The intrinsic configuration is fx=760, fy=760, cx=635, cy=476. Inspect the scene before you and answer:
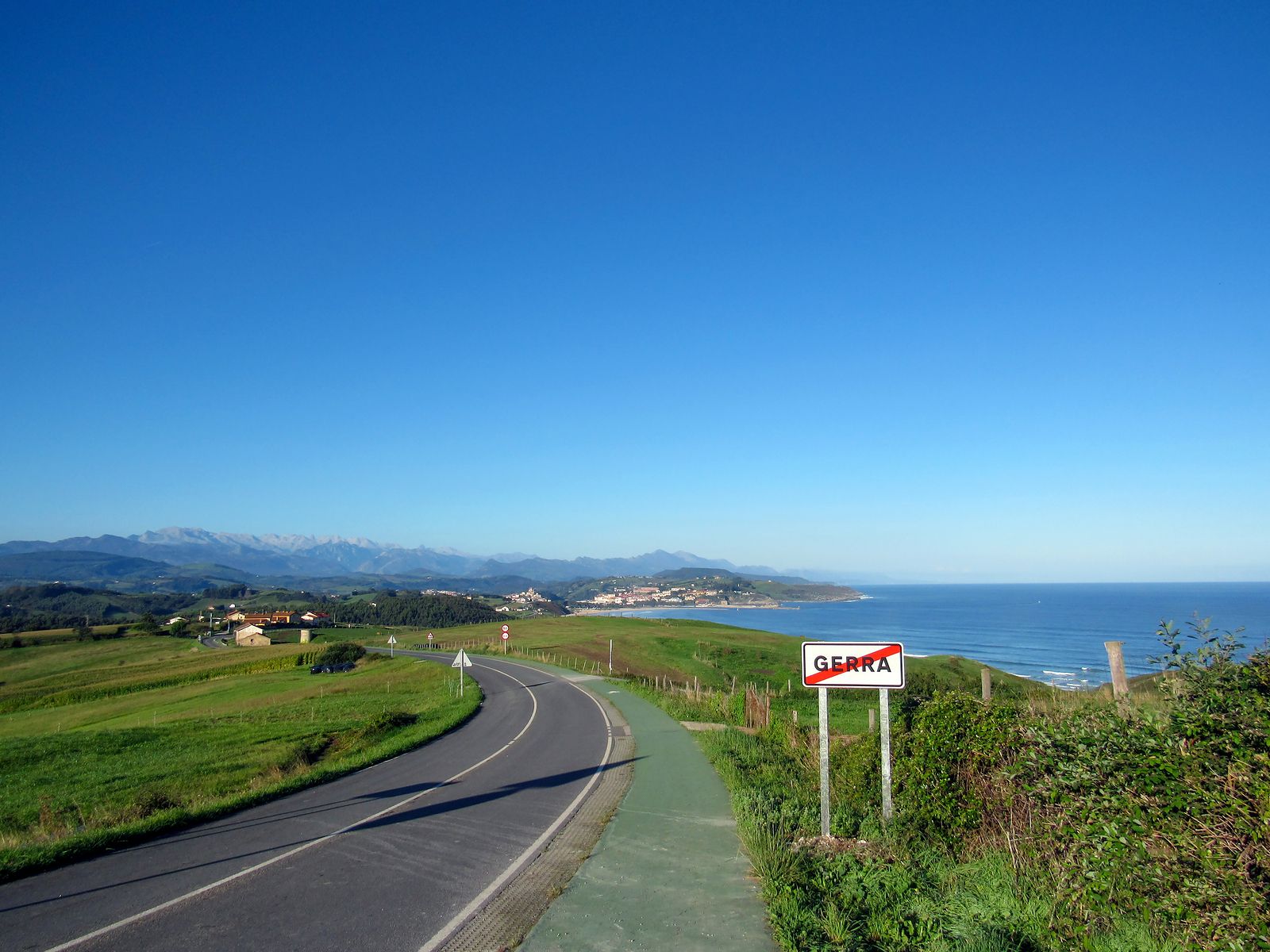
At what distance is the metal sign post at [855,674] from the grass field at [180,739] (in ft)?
31.0

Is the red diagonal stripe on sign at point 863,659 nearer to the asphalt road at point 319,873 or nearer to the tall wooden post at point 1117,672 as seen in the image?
the tall wooden post at point 1117,672

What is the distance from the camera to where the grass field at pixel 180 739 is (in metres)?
12.7

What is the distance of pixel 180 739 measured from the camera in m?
28.1

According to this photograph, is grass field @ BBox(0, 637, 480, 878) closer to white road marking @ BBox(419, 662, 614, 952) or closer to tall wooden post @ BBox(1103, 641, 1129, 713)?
white road marking @ BBox(419, 662, 614, 952)

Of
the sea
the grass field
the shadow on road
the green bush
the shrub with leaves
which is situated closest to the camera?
the shrub with leaves

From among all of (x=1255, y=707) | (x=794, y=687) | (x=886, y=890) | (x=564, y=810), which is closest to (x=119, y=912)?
(x=564, y=810)

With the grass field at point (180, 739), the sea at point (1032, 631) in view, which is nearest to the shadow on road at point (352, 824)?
the grass field at point (180, 739)

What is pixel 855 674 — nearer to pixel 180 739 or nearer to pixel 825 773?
pixel 825 773

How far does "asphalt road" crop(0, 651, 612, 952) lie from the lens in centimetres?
688

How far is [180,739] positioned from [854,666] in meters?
28.5

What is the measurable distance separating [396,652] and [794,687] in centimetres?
4208

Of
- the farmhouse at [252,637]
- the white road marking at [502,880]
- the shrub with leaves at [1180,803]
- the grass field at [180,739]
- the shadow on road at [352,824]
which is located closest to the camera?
the shrub with leaves at [1180,803]

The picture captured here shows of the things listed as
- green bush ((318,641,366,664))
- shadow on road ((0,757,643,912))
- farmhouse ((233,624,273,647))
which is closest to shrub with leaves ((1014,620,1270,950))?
shadow on road ((0,757,643,912))

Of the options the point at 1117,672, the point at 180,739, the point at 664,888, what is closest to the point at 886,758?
the point at 1117,672
